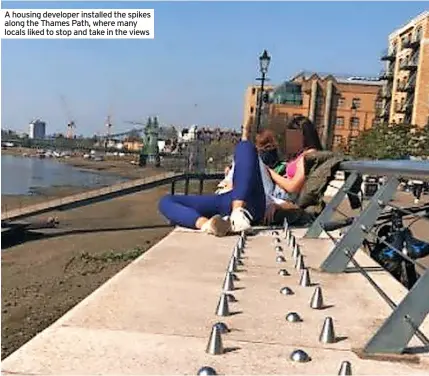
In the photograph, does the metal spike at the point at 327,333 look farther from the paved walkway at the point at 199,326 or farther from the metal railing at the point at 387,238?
the metal railing at the point at 387,238

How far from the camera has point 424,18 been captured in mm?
81750

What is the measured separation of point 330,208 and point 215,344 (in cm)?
338

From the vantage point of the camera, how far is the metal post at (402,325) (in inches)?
105

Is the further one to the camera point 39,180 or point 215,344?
point 39,180

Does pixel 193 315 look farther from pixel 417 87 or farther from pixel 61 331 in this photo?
pixel 417 87

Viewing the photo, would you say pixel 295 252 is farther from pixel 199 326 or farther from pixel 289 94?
pixel 289 94

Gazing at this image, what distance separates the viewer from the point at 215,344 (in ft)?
8.45

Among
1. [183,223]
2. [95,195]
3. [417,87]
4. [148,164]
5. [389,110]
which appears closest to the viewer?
[183,223]

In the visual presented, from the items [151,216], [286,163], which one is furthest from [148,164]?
[286,163]

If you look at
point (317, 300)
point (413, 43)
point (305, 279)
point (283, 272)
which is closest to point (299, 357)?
point (317, 300)

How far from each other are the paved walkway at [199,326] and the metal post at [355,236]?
0.09 m

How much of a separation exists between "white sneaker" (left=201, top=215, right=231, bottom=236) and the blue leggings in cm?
35

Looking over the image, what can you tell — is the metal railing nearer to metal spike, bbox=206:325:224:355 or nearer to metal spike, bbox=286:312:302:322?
metal spike, bbox=286:312:302:322

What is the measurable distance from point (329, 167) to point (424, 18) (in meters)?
81.3
